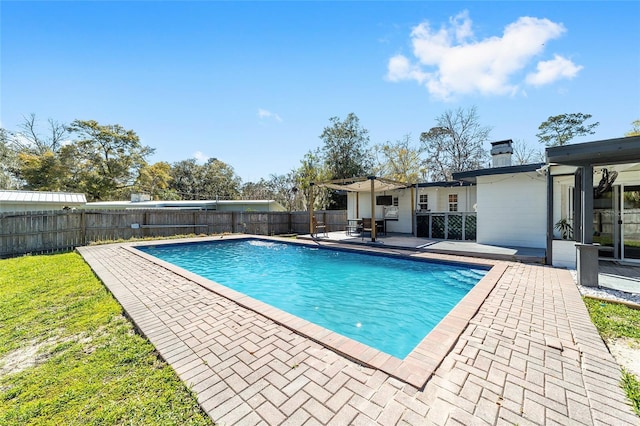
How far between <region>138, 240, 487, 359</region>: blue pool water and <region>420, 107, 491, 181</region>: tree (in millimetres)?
19834

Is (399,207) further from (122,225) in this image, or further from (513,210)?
(122,225)

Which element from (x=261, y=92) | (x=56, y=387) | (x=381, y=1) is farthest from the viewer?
(x=261, y=92)

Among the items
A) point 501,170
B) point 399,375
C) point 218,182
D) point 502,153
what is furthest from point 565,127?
point 218,182

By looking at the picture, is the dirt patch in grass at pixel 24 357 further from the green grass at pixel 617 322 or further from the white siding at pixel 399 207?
the white siding at pixel 399 207

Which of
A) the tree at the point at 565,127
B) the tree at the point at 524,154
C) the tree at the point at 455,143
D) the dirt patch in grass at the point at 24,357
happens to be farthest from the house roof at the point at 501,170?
the tree at the point at 565,127

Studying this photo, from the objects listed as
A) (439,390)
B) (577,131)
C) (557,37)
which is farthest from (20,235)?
(577,131)

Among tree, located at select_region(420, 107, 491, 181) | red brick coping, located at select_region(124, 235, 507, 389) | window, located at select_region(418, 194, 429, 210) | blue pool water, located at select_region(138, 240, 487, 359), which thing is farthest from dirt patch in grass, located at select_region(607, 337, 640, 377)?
tree, located at select_region(420, 107, 491, 181)

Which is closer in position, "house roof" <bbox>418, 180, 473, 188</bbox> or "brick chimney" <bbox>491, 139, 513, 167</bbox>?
"brick chimney" <bbox>491, 139, 513, 167</bbox>

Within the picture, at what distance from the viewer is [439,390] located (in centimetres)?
192

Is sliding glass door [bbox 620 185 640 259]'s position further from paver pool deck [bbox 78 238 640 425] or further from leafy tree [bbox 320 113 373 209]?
leafy tree [bbox 320 113 373 209]

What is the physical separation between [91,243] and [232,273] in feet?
25.3

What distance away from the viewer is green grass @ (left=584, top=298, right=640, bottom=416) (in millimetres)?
2070

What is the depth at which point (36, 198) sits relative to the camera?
39.4 feet

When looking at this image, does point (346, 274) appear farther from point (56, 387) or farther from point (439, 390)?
point (56, 387)
